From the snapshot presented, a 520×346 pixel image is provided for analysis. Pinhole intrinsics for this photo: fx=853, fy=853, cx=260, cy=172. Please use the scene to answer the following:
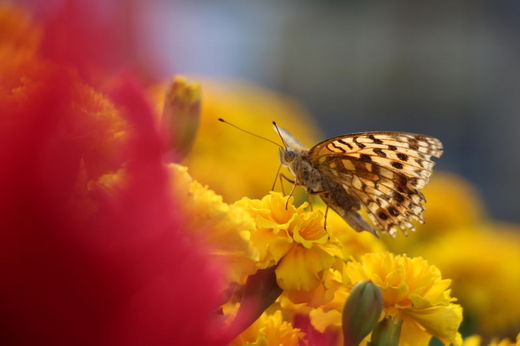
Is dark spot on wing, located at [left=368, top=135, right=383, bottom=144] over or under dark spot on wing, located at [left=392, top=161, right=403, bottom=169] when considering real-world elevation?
over

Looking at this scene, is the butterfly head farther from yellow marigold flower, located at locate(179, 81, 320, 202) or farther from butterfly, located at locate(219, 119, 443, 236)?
yellow marigold flower, located at locate(179, 81, 320, 202)

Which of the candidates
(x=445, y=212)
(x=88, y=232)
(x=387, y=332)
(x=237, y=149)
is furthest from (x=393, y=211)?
(x=445, y=212)

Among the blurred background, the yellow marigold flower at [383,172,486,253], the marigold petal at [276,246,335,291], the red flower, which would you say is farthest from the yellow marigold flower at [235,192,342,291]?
the blurred background

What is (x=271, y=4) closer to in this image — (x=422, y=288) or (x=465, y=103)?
(x=465, y=103)

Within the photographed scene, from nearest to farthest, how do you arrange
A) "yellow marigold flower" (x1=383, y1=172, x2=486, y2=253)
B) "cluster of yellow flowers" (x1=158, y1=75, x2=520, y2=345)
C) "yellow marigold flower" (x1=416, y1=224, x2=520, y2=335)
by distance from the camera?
"cluster of yellow flowers" (x1=158, y1=75, x2=520, y2=345), "yellow marigold flower" (x1=416, y1=224, x2=520, y2=335), "yellow marigold flower" (x1=383, y1=172, x2=486, y2=253)

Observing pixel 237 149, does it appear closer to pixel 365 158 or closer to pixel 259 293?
pixel 365 158

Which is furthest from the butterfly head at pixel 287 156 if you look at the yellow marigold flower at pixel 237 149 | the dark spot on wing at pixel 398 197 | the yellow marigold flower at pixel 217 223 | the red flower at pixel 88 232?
the red flower at pixel 88 232

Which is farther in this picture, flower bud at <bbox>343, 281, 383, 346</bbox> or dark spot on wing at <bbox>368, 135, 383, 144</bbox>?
dark spot on wing at <bbox>368, 135, 383, 144</bbox>
